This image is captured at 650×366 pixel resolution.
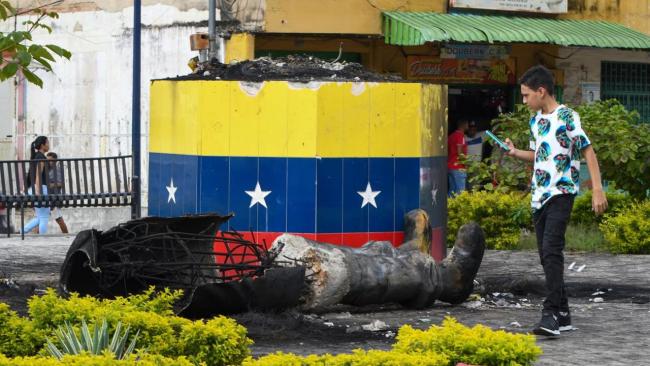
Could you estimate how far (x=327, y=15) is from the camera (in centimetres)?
2139

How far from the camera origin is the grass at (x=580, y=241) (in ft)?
50.6

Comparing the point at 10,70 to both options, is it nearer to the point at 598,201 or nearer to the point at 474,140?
the point at 598,201

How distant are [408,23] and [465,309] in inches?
447

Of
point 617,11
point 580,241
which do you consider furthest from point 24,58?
point 617,11

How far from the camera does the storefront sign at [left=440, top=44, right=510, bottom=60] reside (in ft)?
77.2

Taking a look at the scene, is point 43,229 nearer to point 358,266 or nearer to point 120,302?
point 358,266

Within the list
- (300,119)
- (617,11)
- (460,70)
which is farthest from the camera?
(617,11)

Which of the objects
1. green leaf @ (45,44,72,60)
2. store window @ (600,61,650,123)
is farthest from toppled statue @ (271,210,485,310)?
store window @ (600,61,650,123)

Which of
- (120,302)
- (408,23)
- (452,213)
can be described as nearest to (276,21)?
(408,23)

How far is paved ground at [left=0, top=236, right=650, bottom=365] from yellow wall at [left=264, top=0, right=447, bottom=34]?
7.67m

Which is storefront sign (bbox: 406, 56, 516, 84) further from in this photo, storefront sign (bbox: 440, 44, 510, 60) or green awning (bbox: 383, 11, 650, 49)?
green awning (bbox: 383, 11, 650, 49)

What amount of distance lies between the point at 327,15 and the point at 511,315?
39.0 feet

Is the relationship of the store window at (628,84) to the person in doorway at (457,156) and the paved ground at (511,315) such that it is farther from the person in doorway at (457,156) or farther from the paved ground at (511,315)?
the paved ground at (511,315)

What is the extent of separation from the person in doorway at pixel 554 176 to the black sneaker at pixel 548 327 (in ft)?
0.22
